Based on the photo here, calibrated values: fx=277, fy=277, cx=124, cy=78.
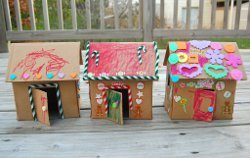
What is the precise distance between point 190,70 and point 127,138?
1.15ft

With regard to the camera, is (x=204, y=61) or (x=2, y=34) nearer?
(x=204, y=61)

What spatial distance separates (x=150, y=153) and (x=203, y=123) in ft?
1.06

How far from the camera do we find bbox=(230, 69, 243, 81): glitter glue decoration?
3.44 feet

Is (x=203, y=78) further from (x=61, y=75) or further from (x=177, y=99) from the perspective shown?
(x=61, y=75)

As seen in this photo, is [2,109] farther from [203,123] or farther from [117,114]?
[203,123]

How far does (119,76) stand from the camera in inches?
41.4

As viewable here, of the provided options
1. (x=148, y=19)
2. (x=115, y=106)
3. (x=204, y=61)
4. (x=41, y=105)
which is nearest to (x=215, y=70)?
(x=204, y=61)

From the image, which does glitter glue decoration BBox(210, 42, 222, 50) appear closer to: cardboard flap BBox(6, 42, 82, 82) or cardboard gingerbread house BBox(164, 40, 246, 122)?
cardboard gingerbread house BBox(164, 40, 246, 122)

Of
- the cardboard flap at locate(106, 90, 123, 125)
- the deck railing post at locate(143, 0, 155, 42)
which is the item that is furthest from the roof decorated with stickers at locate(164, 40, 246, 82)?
the deck railing post at locate(143, 0, 155, 42)

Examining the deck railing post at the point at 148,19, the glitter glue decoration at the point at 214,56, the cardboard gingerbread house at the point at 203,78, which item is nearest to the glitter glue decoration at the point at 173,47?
the cardboard gingerbread house at the point at 203,78

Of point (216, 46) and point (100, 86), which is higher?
point (216, 46)

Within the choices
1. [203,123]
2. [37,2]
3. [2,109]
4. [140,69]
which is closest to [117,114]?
[140,69]

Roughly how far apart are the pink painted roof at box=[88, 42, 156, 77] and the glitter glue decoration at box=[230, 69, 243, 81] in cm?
30

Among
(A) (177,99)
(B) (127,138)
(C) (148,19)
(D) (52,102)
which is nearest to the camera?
(B) (127,138)
